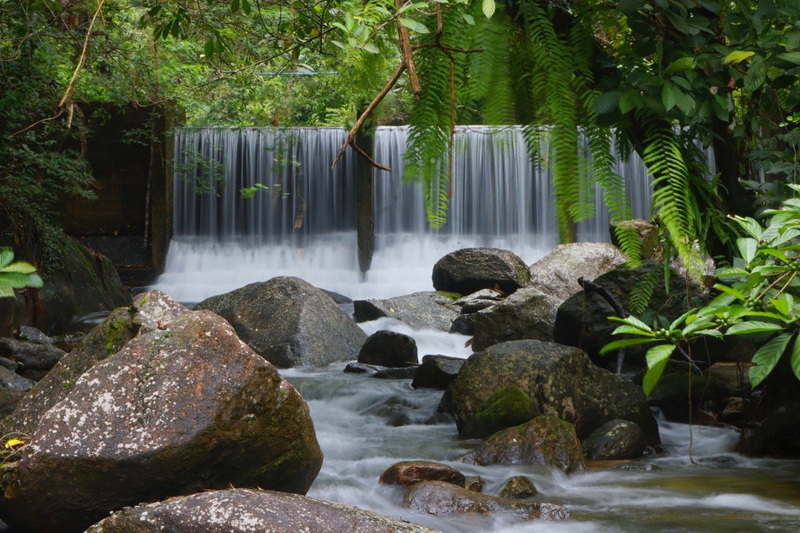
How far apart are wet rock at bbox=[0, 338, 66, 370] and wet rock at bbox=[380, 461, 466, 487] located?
402 cm

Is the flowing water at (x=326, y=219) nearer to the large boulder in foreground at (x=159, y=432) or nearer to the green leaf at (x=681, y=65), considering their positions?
the large boulder in foreground at (x=159, y=432)

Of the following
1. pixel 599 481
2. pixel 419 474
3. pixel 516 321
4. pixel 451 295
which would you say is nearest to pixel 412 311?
pixel 451 295

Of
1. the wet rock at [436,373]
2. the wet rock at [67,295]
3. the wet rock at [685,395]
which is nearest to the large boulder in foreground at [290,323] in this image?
the wet rock at [436,373]

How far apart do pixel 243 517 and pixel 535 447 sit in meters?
2.66

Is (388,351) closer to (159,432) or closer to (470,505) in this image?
(470,505)

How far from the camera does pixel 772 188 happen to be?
3.29 m

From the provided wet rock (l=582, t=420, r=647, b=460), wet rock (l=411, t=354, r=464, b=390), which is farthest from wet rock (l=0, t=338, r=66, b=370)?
wet rock (l=582, t=420, r=647, b=460)

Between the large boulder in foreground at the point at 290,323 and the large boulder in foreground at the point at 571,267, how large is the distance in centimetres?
334

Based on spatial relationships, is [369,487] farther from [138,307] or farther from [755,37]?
[755,37]

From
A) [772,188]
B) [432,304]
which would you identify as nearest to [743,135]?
[772,188]

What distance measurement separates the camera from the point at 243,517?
280 cm

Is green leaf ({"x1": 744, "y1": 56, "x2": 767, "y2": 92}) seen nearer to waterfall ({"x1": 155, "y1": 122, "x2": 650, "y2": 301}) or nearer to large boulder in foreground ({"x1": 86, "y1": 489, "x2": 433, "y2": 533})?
large boulder in foreground ({"x1": 86, "y1": 489, "x2": 433, "y2": 533})

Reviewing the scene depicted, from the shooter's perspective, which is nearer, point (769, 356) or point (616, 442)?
point (769, 356)

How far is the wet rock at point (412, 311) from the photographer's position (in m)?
10.9
